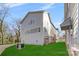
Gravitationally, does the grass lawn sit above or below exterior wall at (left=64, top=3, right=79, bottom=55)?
below

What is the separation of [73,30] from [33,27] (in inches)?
20.3

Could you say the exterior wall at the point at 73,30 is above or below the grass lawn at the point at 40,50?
above

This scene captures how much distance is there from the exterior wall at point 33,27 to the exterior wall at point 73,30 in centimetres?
34

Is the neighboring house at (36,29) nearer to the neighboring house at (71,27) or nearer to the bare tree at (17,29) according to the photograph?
the bare tree at (17,29)

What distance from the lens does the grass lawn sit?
2568 millimetres

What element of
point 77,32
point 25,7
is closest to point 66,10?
point 77,32

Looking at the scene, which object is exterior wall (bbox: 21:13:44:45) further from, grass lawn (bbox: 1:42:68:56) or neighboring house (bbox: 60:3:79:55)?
neighboring house (bbox: 60:3:79:55)

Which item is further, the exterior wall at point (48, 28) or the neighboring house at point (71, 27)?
the exterior wall at point (48, 28)

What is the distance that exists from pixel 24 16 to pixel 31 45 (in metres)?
0.38

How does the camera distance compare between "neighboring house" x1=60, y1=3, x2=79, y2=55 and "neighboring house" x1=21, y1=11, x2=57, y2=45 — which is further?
"neighboring house" x1=21, y1=11, x2=57, y2=45

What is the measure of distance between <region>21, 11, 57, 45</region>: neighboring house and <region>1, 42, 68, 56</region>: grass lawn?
0.23ft

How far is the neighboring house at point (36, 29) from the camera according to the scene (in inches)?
103

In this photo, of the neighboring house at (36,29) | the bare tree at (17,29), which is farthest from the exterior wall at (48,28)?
the bare tree at (17,29)

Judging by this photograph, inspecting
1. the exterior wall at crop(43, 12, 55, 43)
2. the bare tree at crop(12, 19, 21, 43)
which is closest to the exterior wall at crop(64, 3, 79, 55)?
the exterior wall at crop(43, 12, 55, 43)
